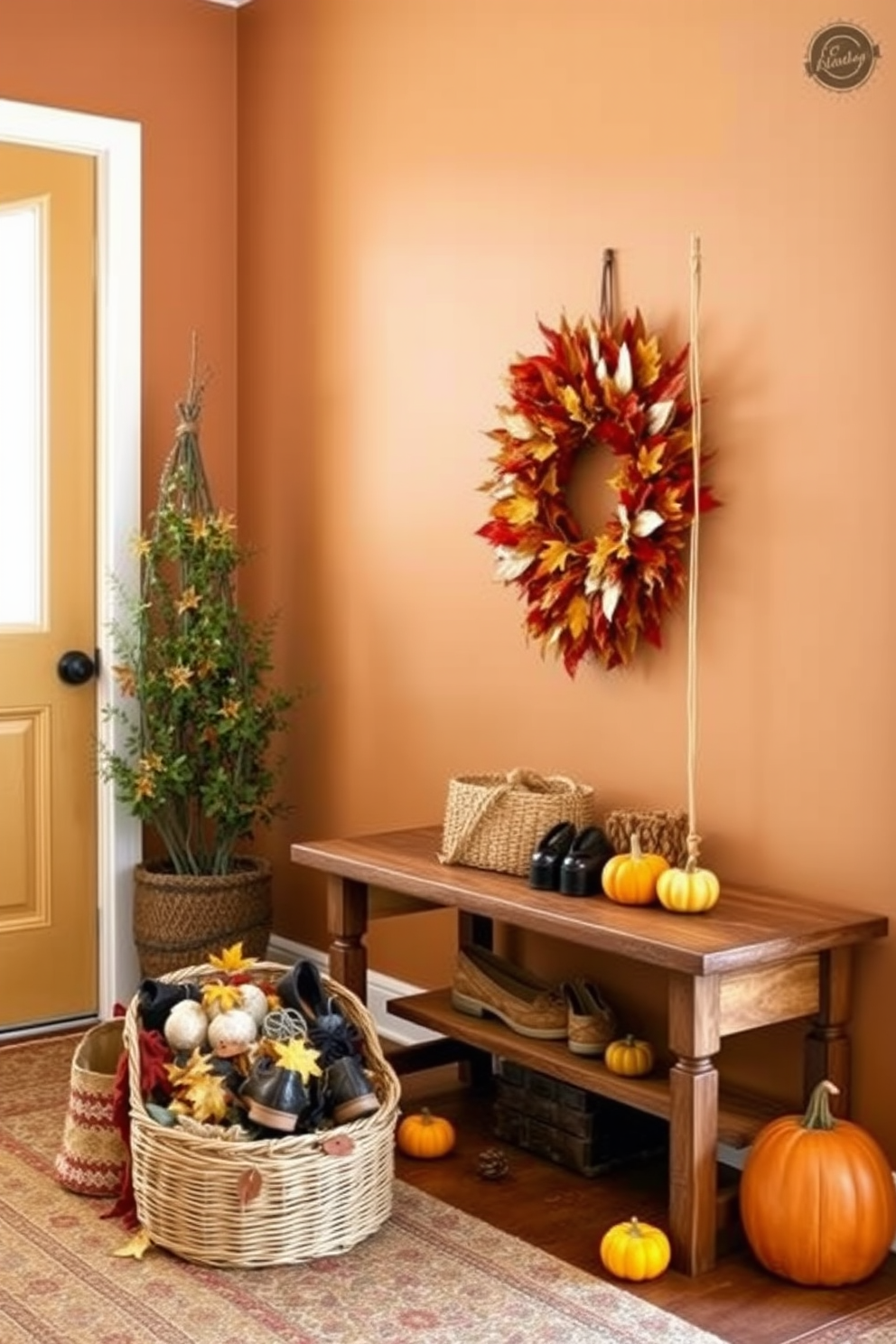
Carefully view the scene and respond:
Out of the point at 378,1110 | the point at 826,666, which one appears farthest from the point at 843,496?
the point at 378,1110

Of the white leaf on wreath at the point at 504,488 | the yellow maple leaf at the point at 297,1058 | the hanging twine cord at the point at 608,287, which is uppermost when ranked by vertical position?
the hanging twine cord at the point at 608,287

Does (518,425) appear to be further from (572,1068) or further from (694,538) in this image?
(572,1068)

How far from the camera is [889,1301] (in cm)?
284

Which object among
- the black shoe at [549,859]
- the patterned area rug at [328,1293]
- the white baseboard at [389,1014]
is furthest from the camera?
the white baseboard at [389,1014]

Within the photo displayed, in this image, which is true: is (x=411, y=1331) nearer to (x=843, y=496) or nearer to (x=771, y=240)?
(x=843, y=496)

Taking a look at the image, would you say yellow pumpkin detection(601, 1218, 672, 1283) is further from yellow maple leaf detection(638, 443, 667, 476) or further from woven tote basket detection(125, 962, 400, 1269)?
yellow maple leaf detection(638, 443, 667, 476)

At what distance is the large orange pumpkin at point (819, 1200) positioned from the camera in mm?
2816

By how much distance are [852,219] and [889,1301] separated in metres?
1.85

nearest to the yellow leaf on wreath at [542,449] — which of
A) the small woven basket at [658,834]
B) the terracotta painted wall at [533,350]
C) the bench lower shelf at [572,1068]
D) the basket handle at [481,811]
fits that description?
the terracotta painted wall at [533,350]

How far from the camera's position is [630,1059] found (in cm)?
319

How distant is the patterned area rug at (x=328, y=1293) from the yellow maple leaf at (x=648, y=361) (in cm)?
163

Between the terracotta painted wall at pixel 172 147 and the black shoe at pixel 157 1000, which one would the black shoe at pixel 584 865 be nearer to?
the black shoe at pixel 157 1000

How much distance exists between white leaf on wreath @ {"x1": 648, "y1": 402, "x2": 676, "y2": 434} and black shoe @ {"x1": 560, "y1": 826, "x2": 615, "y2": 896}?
31.4 inches
